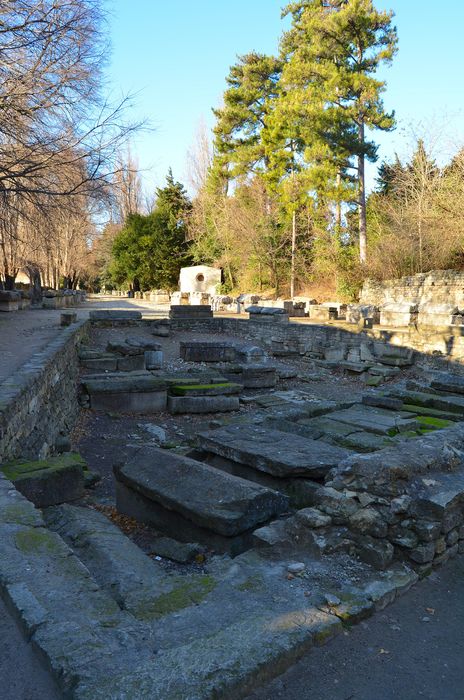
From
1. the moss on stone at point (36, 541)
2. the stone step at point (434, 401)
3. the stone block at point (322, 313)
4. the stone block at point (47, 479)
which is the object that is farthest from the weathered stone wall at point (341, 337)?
the moss on stone at point (36, 541)

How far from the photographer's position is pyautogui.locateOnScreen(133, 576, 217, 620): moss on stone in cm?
218

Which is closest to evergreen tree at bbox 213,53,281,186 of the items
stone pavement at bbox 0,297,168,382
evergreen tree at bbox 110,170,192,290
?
evergreen tree at bbox 110,170,192,290

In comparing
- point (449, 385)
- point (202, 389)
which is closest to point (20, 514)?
point (202, 389)

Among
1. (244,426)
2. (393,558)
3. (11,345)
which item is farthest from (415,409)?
(11,345)

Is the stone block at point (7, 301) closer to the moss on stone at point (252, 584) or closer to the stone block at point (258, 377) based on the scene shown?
the stone block at point (258, 377)

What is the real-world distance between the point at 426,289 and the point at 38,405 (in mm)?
15567

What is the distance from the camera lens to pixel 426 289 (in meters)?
18.0

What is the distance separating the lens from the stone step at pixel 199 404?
8.07 meters

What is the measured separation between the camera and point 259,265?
30.0m

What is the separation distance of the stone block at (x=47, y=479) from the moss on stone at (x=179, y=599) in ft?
5.73

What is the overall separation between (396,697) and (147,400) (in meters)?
6.43

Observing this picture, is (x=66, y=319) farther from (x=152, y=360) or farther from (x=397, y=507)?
(x=397, y=507)

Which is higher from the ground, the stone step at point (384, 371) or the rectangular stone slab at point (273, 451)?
the rectangular stone slab at point (273, 451)

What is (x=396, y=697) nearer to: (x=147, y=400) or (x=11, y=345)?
(x=147, y=400)
